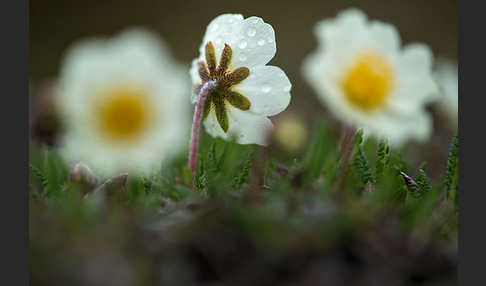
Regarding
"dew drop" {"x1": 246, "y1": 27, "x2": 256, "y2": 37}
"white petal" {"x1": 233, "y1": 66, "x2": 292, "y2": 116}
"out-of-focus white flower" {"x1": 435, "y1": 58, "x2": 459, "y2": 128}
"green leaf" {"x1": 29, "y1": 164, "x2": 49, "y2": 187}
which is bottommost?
"green leaf" {"x1": 29, "y1": 164, "x2": 49, "y2": 187}

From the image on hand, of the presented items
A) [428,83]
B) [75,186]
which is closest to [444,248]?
[428,83]

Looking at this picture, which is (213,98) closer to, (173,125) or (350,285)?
(173,125)

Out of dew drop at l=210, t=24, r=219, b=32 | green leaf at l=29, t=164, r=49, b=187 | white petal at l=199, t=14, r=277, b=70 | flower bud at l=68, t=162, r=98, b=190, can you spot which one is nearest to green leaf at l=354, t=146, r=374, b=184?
white petal at l=199, t=14, r=277, b=70

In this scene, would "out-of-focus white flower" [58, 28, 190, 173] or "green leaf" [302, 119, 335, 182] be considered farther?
"green leaf" [302, 119, 335, 182]

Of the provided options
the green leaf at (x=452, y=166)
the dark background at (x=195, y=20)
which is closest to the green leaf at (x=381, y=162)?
the green leaf at (x=452, y=166)

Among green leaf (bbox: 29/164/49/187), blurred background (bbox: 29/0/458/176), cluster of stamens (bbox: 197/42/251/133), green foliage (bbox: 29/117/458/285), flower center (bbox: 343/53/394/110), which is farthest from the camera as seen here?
blurred background (bbox: 29/0/458/176)

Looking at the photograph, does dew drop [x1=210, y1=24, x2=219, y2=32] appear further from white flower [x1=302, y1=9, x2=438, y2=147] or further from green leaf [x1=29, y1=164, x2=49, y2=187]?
green leaf [x1=29, y1=164, x2=49, y2=187]

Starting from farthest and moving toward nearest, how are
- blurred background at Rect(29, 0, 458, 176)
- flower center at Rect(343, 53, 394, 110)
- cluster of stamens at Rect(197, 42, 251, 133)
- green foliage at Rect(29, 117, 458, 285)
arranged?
blurred background at Rect(29, 0, 458, 176) → cluster of stamens at Rect(197, 42, 251, 133) → flower center at Rect(343, 53, 394, 110) → green foliage at Rect(29, 117, 458, 285)

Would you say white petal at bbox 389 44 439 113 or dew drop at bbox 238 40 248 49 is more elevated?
dew drop at bbox 238 40 248 49
